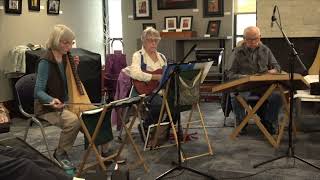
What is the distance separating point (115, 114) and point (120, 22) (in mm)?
4278

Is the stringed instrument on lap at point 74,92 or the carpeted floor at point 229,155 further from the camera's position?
the stringed instrument on lap at point 74,92

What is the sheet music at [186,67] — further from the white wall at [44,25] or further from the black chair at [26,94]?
the white wall at [44,25]

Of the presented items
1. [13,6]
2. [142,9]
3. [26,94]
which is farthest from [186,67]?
[142,9]

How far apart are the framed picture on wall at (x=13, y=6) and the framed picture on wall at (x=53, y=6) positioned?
0.69 meters

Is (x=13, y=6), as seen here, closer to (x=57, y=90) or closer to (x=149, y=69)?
(x=149, y=69)

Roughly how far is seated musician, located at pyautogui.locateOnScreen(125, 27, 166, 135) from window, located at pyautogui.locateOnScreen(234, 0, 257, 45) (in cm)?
351

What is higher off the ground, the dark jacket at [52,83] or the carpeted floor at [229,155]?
the dark jacket at [52,83]

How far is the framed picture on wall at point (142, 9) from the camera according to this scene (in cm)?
772

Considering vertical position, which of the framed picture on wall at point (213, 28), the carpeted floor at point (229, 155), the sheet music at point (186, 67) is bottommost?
the carpeted floor at point (229, 155)

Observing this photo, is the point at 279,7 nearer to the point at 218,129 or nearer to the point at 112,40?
the point at 218,129

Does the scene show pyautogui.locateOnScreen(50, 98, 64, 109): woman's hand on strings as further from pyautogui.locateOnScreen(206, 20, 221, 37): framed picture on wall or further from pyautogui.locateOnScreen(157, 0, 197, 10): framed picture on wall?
pyautogui.locateOnScreen(157, 0, 197, 10): framed picture on wall

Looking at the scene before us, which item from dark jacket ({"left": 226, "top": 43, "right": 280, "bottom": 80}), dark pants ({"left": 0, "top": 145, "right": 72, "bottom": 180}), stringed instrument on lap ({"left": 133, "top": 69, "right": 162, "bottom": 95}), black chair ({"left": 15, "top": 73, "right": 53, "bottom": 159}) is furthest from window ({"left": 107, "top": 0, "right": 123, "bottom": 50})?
dark pants ({"left": 0, "top": 145, "right": 72, "bottom": 180})

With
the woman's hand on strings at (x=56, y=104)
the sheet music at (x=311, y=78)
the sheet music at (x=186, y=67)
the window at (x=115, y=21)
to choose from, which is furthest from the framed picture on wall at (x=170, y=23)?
the woman's hand on strings at (x=56, y=104)

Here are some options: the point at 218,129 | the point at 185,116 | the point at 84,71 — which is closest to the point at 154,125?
the point at 218,129
